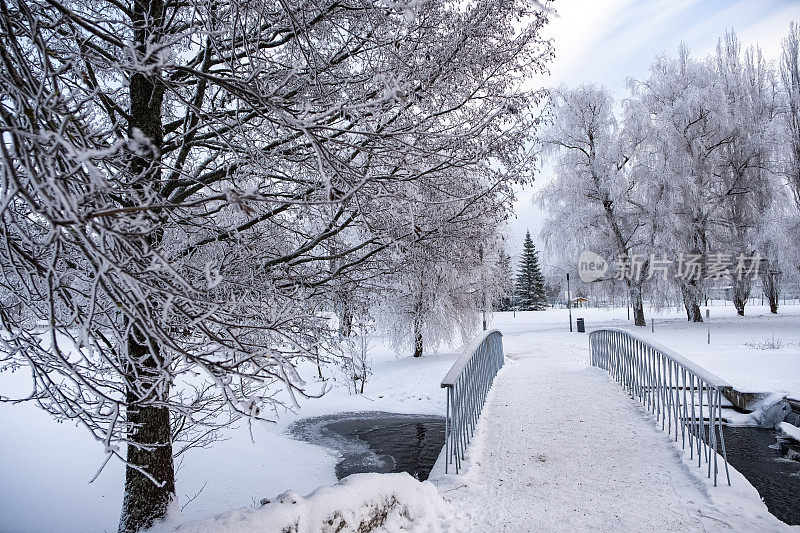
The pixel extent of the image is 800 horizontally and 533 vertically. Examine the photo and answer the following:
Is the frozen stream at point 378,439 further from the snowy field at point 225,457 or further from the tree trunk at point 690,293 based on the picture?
the tree trunk at point 690,293

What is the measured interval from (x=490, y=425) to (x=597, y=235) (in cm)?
1822

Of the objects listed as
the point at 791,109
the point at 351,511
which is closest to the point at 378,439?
the point at 351,511

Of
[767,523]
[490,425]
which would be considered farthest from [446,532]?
[490,425]

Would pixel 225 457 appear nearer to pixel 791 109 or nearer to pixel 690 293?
pixel 690 293

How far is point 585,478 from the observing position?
14.2ft

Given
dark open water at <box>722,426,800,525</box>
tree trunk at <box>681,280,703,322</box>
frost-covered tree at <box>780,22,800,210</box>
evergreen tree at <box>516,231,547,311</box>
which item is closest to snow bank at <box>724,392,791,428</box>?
dark open water at <box>722,426,800,525</box>

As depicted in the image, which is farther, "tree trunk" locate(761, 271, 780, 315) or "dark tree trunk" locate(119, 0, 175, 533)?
"tree trunk" locate(761, 271, 780, 315)

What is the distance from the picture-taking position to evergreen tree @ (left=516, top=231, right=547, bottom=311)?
206 ft

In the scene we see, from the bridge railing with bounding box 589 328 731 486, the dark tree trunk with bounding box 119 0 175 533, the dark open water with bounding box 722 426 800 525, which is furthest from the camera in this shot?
the dark open water with bounding box 722 426 800 525

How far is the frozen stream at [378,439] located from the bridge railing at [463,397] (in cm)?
156

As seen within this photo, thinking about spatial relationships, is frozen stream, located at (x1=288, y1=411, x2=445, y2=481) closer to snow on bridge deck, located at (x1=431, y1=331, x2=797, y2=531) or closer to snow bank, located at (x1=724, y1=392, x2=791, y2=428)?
snow on bridge deck, located at (x1=431, y1=331, x2=797, y2=531)

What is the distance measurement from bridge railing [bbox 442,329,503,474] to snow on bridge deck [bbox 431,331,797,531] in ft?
0.53

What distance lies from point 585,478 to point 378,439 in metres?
5.66

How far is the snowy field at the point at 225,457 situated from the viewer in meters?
6.09
